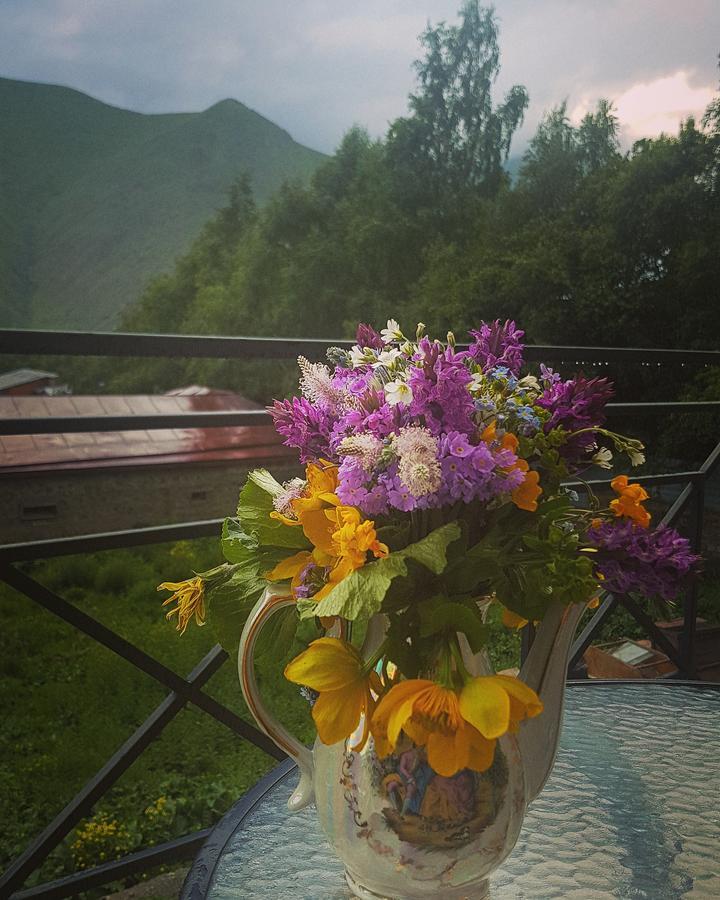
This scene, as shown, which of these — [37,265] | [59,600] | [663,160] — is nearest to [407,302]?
[663,160]

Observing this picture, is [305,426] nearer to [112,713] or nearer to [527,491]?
[527,491]

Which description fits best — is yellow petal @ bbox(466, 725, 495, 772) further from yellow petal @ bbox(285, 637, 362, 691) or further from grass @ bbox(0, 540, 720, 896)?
grass @ bbox(0, 540, 720, 896)

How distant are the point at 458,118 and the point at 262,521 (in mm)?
15991

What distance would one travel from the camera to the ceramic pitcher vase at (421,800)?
0.41 meters

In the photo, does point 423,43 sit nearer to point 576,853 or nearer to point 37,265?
point 37,265

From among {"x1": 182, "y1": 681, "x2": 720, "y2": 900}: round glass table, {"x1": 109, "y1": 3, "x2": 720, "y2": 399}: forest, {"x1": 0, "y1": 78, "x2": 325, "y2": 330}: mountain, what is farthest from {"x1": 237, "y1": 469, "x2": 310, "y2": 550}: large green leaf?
{"x1": 0, "y1": 78, "x2": 325, "y2": 330}: mountain

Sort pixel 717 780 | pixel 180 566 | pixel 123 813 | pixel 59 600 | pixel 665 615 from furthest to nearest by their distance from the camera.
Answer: pixel 180 566, pixel 123 813, pixel 59 600, pixel 717 780, pixel 665 615

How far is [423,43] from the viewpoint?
Answer: 15539 millimetres

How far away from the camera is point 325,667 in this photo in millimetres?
373

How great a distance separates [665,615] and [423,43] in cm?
1718

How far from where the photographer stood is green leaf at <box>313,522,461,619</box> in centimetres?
35

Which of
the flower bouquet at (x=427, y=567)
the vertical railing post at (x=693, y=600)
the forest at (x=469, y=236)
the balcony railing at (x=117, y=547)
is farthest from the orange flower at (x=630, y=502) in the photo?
the forest at (x=469, y=236)

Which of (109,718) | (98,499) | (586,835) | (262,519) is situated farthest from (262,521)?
(98,499)

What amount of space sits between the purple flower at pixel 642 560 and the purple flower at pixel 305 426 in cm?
15
